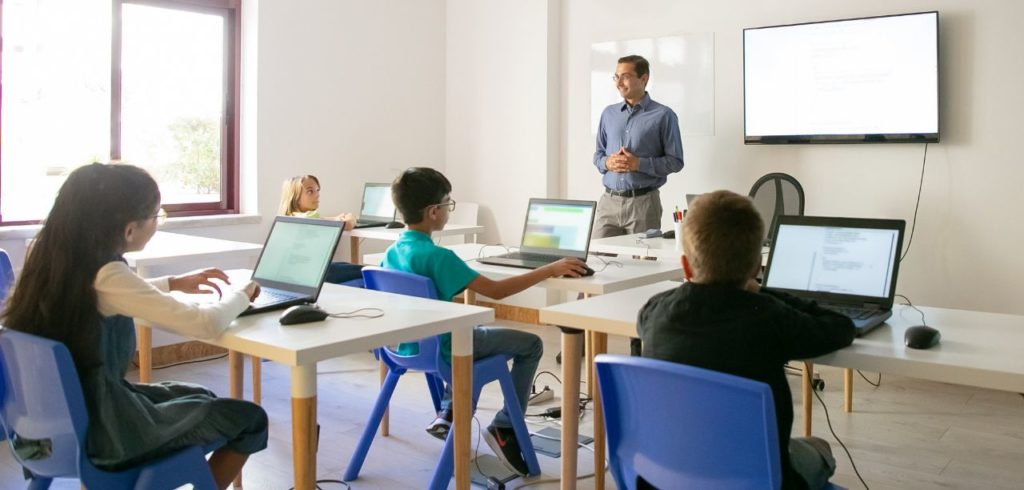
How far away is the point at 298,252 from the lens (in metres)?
2.66

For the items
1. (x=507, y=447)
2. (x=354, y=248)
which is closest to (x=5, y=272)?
(x=507, y=447)

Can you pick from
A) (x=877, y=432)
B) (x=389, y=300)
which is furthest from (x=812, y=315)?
(x=877, y=432)

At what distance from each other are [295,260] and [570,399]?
89cm

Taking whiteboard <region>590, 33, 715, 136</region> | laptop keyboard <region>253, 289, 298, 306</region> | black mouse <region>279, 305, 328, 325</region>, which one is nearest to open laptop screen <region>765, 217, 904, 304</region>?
black mouse <region>279, 305, 328, 325</region>

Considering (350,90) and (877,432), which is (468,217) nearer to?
(350,90)

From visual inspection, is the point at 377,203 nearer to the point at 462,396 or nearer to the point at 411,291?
the point at 411,291

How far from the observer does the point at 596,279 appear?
3076mm

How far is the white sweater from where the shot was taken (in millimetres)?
2004

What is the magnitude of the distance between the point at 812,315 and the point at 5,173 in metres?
4.13

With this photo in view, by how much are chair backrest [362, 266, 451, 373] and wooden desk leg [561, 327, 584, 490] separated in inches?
19.0

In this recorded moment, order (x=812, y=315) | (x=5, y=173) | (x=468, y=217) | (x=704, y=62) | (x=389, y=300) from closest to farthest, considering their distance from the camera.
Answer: (x=812, y=315) < (x=389, y=300) < (x=5, y=173) < (x=704, y=62) < (x=468, y=217)

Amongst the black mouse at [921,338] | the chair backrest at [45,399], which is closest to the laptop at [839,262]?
the black mouse at [921,338]

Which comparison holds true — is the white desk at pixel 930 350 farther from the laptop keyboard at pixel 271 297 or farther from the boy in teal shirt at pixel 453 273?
the laptop keyboard at pixel 271 297

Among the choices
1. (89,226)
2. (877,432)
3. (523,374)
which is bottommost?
(877,432)
